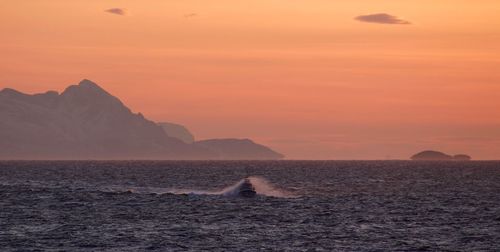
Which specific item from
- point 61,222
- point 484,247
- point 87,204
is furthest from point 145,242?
point 87,204

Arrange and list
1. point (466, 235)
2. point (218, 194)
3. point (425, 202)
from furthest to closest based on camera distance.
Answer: point (218, 194), point (425, 202), point (466, 235)

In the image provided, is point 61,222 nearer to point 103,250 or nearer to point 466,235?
point 103,250

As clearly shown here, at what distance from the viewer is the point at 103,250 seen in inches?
2741

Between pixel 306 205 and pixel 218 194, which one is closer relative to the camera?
pixel 306 205

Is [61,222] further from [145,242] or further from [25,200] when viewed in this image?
[25,200]

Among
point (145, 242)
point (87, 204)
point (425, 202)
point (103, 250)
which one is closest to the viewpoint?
point (103, 250)

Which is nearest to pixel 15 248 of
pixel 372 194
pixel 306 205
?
pixel 306 205

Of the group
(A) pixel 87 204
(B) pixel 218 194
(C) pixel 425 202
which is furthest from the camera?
(B) pixel 218 194

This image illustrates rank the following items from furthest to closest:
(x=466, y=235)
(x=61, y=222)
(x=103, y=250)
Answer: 1. (x=61, y=222)
2. (x=466, y=235)
3. (x=103, y=250)

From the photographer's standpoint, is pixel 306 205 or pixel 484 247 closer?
pixel 484 247

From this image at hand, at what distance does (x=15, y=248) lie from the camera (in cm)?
7075

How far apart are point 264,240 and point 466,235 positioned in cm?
1920

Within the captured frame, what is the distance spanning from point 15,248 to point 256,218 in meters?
32.4

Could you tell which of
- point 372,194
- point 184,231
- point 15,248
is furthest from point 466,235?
point 372,194
